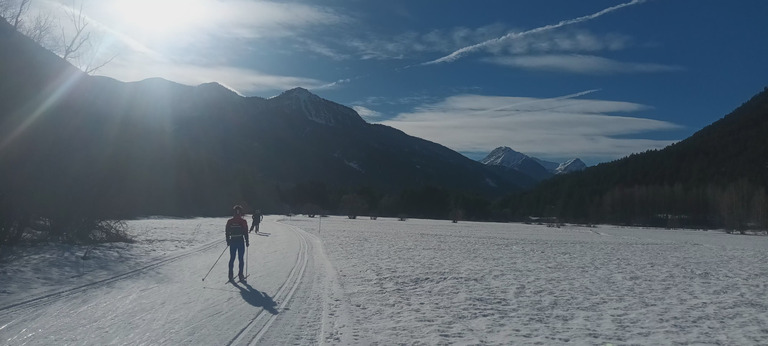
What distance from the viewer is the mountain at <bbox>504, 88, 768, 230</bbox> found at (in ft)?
331

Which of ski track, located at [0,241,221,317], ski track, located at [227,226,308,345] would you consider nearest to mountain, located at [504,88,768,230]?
ski track, located at [227,226,308,345]

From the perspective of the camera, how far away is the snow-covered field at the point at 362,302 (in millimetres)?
9367

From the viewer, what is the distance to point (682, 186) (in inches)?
4843

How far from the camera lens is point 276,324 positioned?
10008 mm

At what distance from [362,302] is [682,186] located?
128 metres

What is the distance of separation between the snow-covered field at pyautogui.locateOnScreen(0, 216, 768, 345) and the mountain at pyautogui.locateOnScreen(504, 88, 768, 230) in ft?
290

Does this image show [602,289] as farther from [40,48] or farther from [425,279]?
[40,48]

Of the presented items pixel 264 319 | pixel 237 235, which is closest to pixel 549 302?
pixel 264 319

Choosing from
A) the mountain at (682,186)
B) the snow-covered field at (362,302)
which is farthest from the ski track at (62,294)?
the mountain at (682,186)

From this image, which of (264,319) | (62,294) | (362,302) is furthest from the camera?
(362,302)

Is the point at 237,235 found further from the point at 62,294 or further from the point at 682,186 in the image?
the point at 682,186

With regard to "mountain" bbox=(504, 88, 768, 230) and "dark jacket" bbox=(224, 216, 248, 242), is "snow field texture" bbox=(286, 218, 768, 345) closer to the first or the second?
"dark jacket" bbox=(224, 216, 248, 242)

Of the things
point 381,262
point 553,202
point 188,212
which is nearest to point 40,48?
point 381,262

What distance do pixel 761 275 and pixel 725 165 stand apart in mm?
134214
